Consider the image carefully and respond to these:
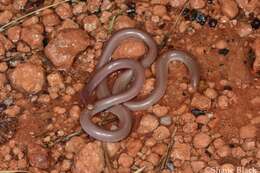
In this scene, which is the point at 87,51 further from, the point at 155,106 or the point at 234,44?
the point at 234,44

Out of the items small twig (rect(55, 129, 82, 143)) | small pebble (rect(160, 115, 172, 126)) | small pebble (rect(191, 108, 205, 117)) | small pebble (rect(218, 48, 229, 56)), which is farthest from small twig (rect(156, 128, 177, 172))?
small pebble (rect(218, 48, 229, 56))

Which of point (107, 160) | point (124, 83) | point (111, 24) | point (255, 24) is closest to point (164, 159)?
point (107, 160)

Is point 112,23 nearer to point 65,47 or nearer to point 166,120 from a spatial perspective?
point 65,47

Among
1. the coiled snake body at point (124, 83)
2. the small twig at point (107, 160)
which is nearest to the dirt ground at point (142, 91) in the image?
the small twig at point (107, 160)

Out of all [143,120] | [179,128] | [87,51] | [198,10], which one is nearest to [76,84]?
[87,51]

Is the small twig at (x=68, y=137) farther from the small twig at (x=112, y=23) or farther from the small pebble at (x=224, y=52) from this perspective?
the small pebble at (x=224, y=52)
